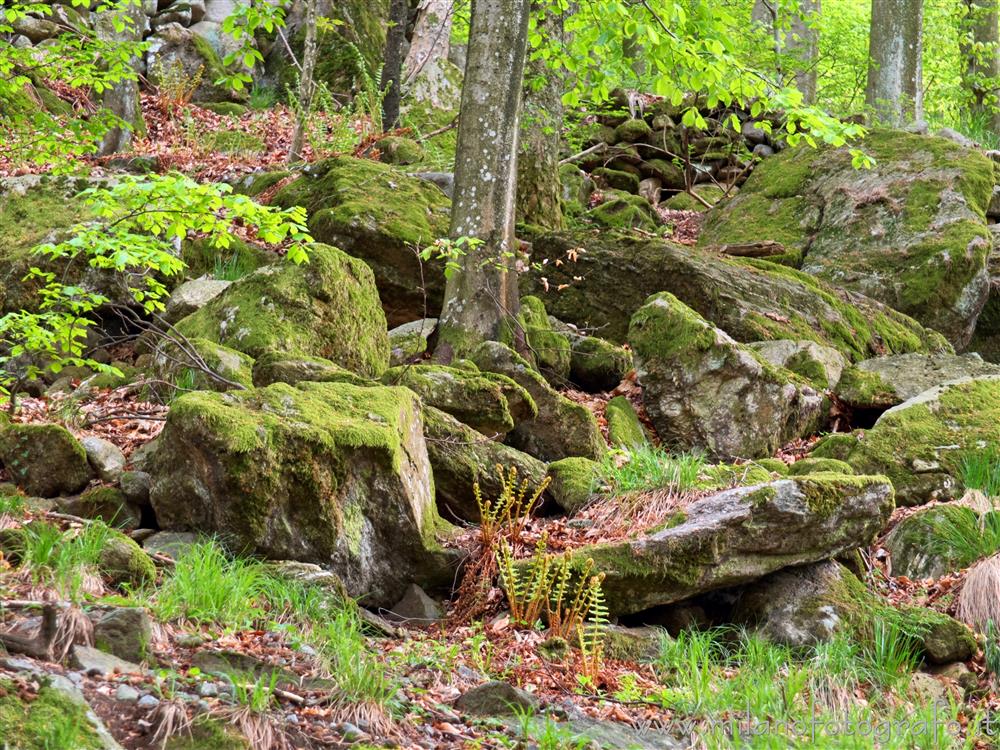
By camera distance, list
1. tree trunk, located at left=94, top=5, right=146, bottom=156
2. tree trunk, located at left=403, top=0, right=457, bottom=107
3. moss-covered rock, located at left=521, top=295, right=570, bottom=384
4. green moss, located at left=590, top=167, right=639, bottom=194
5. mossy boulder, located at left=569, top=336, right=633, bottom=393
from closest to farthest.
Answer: moss-covered rock, located at left=521, top=295, right=570, bottom=384 < mossy boulder, located at left=569, top=336, right=633, bottom=393 < tree trunk, located at left=94, top=5, right=146, bottom=156 < green moss, located at left=590, top=167, right=639, bottom=194 < tree trunk, located at left=403, top=0, right=457, bottom=107

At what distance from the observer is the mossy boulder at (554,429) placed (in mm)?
7102

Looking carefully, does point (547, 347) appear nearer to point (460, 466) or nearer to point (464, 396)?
point (464, 396)

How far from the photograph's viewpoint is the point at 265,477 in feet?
16.2

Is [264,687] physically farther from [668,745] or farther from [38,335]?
[38,335]

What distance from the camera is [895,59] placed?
50.2 ft

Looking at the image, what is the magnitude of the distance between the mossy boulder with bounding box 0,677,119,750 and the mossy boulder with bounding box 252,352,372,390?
3509mm

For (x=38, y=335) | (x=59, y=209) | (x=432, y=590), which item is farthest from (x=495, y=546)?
(x=59, y=209)

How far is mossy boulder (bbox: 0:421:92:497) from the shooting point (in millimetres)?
5402

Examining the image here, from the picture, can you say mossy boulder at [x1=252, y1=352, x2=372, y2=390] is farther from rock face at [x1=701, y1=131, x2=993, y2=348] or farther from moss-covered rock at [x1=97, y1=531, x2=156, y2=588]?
rock face at [x1=701, y1=131, x2=993, y2=348]

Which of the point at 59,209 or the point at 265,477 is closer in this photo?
the point at 265,477

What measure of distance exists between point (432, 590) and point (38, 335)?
8.49ft

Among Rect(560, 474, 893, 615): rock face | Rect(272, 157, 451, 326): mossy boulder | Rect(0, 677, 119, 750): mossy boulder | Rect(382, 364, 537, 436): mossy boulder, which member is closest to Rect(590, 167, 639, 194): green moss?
Rect(272, 157, 451, 326): mossy boulder

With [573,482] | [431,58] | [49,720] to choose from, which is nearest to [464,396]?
[573,482]

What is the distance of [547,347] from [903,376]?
3.22 m
